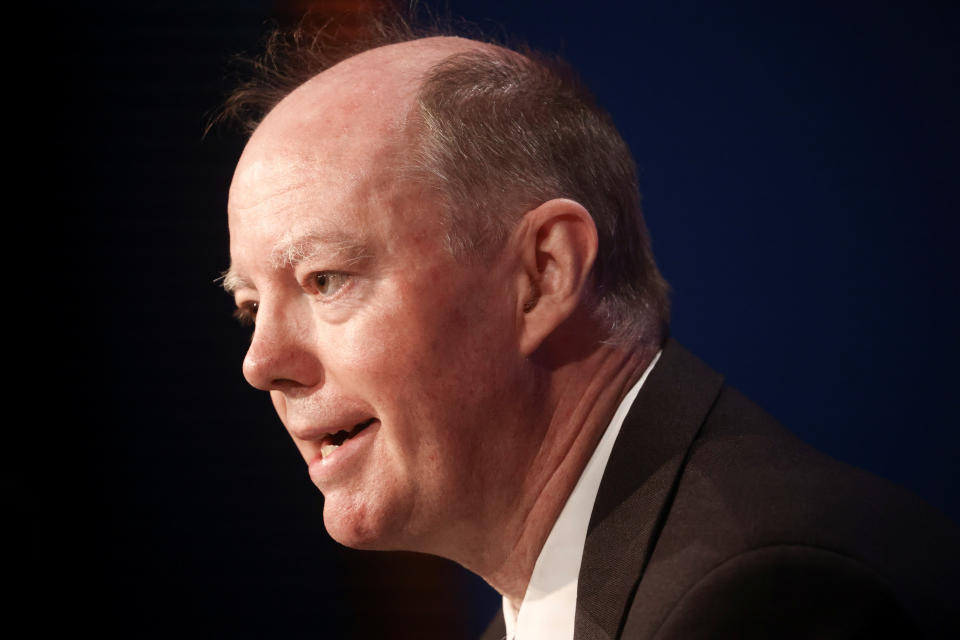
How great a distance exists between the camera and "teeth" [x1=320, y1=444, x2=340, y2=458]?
140cm

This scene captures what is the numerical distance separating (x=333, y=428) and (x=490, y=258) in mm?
371

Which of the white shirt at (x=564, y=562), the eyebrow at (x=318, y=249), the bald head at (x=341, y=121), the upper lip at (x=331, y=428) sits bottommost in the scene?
the white shirt at (x=564, y=562)

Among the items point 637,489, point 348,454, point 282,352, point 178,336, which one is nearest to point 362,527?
point 348,454

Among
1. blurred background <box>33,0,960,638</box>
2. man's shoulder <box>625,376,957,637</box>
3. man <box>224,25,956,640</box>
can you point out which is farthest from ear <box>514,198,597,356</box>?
blurred background <box>33,0,960,638</box>

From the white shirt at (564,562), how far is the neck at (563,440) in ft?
0.04

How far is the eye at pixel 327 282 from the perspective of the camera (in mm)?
1316

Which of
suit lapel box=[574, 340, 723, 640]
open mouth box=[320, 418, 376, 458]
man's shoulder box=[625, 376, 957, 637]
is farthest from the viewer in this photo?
open mouth box=[320, 418, 376, 458]

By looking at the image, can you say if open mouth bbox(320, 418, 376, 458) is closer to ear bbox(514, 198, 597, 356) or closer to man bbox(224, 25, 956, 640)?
man bbox(224, 25, 956, 640)

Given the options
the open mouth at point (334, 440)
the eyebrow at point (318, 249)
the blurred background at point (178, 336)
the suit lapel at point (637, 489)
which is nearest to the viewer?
the suit lapel at point (637, 489)

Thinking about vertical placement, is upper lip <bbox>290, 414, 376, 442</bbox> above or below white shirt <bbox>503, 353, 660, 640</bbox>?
above

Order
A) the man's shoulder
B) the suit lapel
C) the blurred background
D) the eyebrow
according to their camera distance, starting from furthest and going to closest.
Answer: the blurred background → the eyebrow → the suit lapel → the man's shoulder

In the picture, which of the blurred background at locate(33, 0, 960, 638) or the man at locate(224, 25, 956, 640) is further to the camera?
the blurred background at locate(33, 0, 960, 638)

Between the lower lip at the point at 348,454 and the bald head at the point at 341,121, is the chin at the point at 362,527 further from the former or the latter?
the bald head at the point at 341,121

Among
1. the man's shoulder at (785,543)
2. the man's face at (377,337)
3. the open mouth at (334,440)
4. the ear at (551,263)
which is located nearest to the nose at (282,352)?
the man's face at (377,337)
